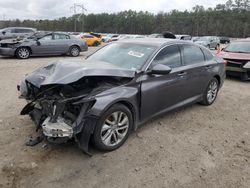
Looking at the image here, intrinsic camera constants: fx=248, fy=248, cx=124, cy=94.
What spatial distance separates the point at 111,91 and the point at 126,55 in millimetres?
1097

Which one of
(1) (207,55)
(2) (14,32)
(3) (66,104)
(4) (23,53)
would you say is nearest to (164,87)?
(3) (66,104)

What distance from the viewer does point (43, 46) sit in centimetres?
1308

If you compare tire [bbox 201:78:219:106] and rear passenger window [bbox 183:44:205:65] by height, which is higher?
rear passenger window [bbox 183:44:205:65]

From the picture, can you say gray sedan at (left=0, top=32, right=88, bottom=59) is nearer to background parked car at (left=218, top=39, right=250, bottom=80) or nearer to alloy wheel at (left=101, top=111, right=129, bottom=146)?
background parked car at (left=218, top=39, right=250, bottom=80)

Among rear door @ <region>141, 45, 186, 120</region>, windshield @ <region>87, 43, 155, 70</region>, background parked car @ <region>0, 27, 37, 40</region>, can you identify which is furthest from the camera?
background parked car @ <region>0, 27, 37, 40</region>

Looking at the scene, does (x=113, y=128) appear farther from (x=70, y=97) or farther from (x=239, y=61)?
(x=239, y=61)

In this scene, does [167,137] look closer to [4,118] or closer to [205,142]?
[205,142]

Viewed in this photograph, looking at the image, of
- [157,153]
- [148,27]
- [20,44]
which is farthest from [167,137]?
[148,27]

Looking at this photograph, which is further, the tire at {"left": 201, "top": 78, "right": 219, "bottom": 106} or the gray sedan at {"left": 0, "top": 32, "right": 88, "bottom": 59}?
the gray sedan at {"left": 0, "top": 32, "right": 88, "bottom": 59}

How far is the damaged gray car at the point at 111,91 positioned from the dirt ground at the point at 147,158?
30 centimetres

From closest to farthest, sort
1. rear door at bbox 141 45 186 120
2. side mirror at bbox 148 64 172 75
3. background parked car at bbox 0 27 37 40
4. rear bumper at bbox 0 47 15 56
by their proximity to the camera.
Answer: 1. side mirror at bbox 148 64 172 75
2. rear door at bbox 141 45 186 120
3. rear bumper at bbox 0 47 15 56
4. background parked car at bbox 0 27 37 40

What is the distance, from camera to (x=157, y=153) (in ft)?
12.0

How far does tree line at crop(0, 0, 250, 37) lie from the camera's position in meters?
66.8

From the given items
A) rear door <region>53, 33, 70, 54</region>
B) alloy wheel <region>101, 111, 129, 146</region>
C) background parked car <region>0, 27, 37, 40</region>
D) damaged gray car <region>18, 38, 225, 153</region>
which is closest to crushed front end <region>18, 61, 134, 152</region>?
damaged gray car <region>18, 38, 225, 153</region>
